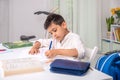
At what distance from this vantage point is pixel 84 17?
3.66 m

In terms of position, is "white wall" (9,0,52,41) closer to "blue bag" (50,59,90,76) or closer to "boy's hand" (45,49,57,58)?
"boy's hand" (45,49,57,58)

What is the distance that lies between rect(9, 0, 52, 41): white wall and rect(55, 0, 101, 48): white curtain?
0.32 meters

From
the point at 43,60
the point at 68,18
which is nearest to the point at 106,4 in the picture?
the point at 68,18

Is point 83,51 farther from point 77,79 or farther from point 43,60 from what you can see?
point 77,79

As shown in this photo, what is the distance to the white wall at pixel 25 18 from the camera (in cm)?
342

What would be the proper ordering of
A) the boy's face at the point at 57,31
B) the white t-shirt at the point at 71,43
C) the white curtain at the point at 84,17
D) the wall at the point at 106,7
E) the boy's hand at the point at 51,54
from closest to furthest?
the boy's hand at the point at 51,54, the white t-shirt at the point at 71,43, the boy's face at the point at 57,31, the white curtain at the point at 84,17, the wall at the point at 106,7

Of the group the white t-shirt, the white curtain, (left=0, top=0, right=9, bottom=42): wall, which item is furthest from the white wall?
the white t-shirt

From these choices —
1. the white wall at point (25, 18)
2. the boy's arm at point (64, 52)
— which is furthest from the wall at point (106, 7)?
the boy's arm at point (64, 52)

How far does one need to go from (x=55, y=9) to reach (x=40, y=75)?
8.04ft

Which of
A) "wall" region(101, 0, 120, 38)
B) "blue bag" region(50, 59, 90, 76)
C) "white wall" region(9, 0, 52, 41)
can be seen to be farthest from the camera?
"wall" region(101, 0, 120, 38)

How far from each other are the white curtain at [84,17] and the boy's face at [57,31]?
1.91 m

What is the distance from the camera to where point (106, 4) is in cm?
382

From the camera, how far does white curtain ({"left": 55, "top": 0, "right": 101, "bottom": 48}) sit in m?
3.55

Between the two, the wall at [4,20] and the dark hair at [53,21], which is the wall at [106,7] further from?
the dark hair at [53,21]
